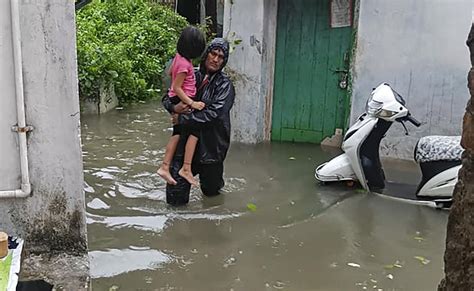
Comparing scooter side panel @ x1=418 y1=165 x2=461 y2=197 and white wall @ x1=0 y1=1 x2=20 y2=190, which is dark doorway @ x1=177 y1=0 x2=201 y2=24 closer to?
scooter side panel @ x1=418 y1=165 x2=461 y2=197

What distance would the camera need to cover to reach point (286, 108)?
28.8ft

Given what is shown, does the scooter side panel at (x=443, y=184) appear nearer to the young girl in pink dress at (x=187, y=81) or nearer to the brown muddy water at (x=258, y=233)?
the brown muddy water at (x=258, y=233)

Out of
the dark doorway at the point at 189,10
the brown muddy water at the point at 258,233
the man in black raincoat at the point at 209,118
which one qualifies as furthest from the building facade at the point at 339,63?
the dark doorway at the point at 189,10

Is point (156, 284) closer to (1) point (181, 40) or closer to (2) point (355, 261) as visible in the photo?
(2) point (355, 261)

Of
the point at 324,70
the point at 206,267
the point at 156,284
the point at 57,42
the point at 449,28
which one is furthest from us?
the point at 324,70

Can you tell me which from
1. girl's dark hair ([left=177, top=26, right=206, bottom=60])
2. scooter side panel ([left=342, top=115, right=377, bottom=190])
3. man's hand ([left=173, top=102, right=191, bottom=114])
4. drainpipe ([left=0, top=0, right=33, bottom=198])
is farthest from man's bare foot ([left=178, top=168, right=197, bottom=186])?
drainpipe ([left=0, top=0, right=33, bottom=198])

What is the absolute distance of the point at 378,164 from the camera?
21.8ft

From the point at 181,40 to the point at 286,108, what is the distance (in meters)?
3.40

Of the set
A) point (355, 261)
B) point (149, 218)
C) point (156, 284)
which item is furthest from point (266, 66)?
point (156, 284)

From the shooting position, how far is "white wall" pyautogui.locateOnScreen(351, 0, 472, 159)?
7.55 metres

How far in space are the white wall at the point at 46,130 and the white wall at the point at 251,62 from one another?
490 centimetres

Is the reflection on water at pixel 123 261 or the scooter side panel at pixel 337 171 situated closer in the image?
the reflection on water at pixel 123 261

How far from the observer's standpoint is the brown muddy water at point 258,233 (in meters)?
4.57

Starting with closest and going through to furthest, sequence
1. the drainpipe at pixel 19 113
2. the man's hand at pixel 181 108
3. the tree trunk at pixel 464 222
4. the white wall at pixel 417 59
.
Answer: the tree trunk at pixel 464 222, the drainpipe at pixel 19 113, the man's hand at pixel 181 108, the white wall at pixel 417 59
